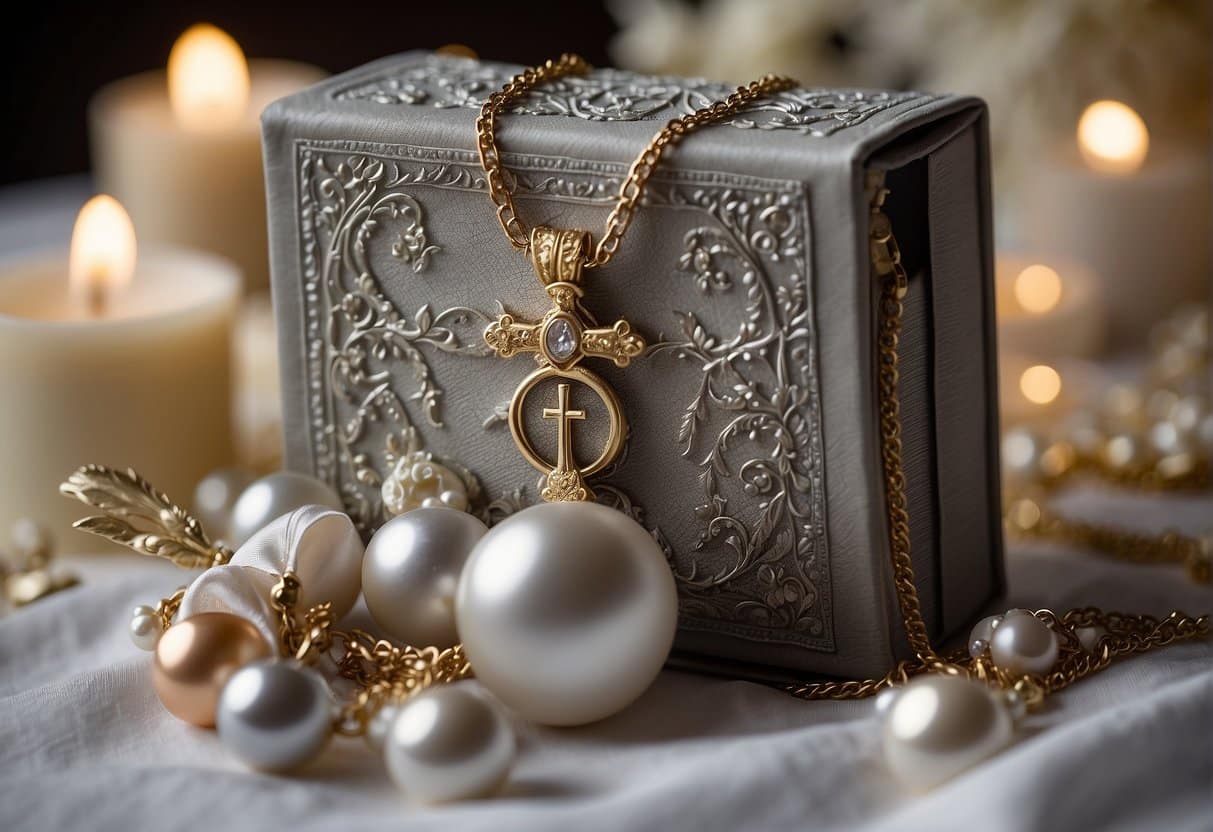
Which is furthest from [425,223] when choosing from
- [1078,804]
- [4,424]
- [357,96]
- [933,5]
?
[933,5]

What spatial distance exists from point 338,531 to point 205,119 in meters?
0.79

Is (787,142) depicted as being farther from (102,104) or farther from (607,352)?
(102,104)

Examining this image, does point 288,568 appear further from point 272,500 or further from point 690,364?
point 690,364

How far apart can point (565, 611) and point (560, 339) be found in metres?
0.19

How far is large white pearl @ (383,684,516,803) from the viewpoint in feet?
2.45

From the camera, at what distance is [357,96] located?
3.21 ft

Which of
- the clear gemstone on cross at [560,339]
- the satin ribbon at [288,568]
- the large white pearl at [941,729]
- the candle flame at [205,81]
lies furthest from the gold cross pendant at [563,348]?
the candle flame at [205,81]

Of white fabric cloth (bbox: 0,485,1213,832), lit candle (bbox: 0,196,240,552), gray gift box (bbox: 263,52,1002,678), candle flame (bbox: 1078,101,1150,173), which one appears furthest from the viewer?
candle flame (bbox: 1078,101,1150,173)

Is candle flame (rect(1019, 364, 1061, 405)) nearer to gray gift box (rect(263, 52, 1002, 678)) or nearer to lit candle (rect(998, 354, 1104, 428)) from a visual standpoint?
lit candle (rect(998, 354, 1104, 428))

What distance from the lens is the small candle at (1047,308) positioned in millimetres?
1355

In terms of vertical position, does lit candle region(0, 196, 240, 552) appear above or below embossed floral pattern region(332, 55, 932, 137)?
below

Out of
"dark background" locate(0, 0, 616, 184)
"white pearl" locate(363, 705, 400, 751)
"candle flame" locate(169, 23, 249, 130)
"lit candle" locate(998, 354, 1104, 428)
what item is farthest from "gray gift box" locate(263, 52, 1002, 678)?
"dark background" locate(0, 0, 616, 184)

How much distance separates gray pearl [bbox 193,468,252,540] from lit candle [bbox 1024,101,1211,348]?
0.90m

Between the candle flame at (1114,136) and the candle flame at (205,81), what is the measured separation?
926mm
